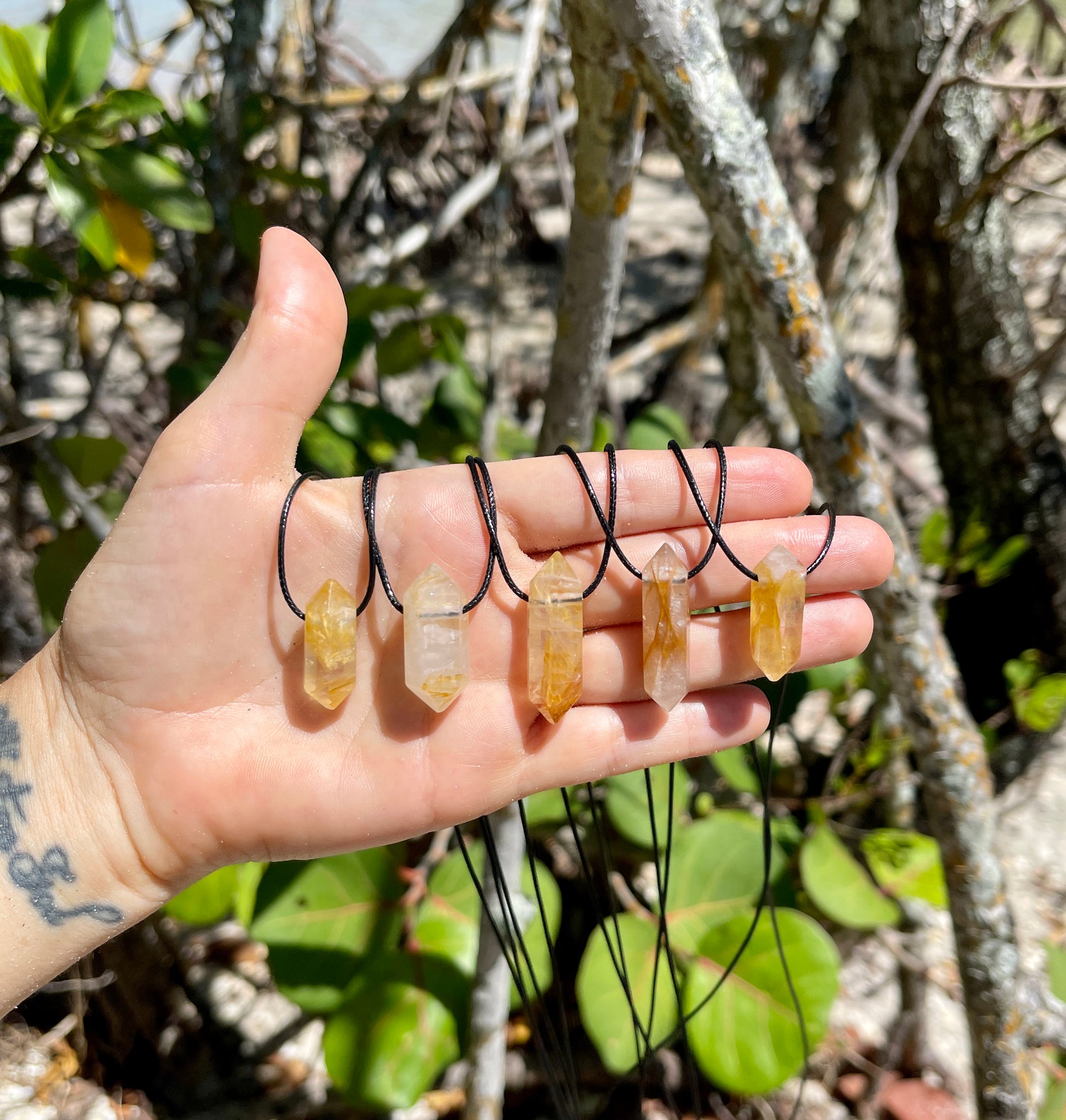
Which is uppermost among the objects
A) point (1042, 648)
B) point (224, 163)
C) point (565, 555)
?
point (224, 163)

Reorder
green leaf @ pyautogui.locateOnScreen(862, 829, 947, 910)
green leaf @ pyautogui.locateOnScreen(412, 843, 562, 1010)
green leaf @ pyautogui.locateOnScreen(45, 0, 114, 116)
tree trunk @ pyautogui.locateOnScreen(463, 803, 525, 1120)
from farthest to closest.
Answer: green leaf @ pyautogui.locateOnScreen(862, 829, 947, 910), green leaf @ pyautogui.locateOnScreen(412, 843, 562, 1010), tree trunk @ pyautogui.locateOnScreen(463, 803, 525, 1120), green leaf @ pyautogui.locateOnScreen(45, 0, 114, 116)

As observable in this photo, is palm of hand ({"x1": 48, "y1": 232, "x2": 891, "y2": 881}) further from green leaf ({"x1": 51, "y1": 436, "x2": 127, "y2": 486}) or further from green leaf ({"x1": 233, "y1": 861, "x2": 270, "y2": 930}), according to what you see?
green leaf ({"x1": 51, "y1": 436, "x2": 127, "y2": 486})

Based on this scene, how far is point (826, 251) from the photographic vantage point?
70.8 inches

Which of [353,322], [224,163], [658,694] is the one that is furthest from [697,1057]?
[224,163]

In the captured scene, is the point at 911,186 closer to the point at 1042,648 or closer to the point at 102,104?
the point at 1042,648

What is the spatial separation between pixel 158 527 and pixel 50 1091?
1176 millimetres

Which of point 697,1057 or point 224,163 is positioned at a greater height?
point 224,163

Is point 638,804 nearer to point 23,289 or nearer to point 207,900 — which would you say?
point 207,900

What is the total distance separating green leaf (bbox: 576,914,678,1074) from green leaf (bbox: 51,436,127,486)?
43.3 inches

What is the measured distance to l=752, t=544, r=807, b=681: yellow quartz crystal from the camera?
2.79ft

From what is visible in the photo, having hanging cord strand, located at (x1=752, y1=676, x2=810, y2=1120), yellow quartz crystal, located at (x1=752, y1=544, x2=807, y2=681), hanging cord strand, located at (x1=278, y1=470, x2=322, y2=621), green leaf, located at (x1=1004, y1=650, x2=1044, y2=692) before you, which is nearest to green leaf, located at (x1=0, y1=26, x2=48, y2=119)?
hanging cord strand, located at (x1=278, y1=470, x2=322, y2=621)

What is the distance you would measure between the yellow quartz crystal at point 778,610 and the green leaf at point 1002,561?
889 millimetres

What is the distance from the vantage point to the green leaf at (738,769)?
140 cm

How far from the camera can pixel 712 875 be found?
133 cm
